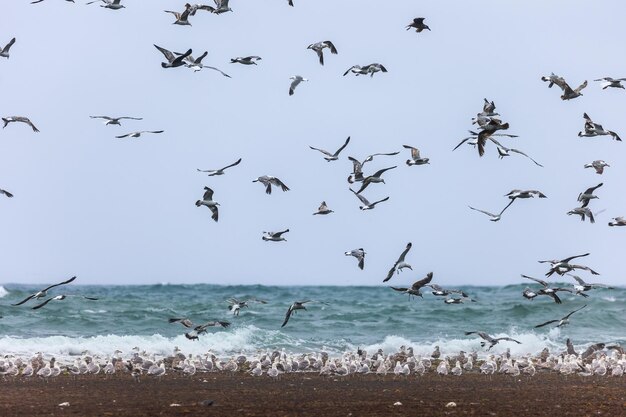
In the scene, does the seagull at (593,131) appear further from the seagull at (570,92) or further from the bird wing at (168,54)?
the bird wing at (168,54)

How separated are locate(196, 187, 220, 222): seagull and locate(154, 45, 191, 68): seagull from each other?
4.17 metres

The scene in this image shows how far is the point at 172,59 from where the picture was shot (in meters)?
24.3

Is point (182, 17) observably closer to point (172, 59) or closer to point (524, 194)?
point (172, 59)

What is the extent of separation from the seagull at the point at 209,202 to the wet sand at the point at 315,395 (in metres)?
3.86

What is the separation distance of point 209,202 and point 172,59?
4.44 meters

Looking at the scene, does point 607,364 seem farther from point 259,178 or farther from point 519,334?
point 519,334

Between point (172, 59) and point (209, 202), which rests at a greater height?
point (172, 59)

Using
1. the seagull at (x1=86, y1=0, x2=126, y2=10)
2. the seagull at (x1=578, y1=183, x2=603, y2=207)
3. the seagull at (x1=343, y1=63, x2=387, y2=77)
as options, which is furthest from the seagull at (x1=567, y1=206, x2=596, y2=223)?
the seagull at (x1=86, y1=0, x2=126, y2=10)

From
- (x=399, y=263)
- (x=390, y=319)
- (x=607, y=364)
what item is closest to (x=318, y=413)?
(x=399, y=263)

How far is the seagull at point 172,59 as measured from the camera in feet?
76.5

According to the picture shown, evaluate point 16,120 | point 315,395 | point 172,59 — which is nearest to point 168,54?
point 172,59

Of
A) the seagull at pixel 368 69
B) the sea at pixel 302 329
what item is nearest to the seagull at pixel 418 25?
the seagull at pixel 368 69

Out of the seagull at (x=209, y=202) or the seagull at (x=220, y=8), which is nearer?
the seagull at (x=220, y=8)

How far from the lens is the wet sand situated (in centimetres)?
2041
